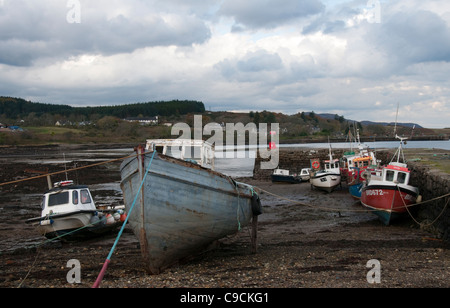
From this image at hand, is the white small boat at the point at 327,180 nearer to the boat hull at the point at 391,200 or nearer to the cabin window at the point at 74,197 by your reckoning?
the boat hull at the point at 391,200

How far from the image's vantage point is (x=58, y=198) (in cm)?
1591

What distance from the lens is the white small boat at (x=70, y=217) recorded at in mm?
14836

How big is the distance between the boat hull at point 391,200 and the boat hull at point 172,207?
854cm

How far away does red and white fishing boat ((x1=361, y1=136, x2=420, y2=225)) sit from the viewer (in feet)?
54.1

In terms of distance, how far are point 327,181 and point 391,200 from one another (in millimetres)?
15481

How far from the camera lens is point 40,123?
15262 centimetres
